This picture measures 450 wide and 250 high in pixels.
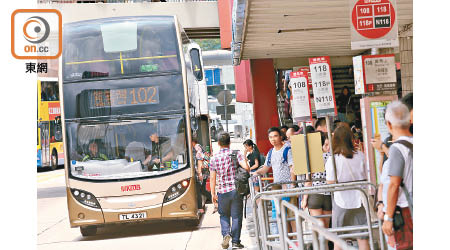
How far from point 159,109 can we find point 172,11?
10771 millimetres

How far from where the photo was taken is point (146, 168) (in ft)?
39.6

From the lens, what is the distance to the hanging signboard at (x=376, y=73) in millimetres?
6707

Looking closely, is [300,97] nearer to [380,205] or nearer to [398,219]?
[380,205]

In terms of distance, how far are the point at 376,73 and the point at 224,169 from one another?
3.36m

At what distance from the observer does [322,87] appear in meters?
7.83

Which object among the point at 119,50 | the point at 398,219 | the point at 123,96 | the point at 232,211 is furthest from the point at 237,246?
the point at 398,219

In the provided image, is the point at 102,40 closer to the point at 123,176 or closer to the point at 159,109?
the point at 159,109

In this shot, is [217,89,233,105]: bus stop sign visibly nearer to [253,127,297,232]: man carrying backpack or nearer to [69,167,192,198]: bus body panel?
[69,167,192,198]: bus body panel

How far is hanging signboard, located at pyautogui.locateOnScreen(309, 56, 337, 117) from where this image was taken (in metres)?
7.79

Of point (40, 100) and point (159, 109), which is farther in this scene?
Answer: point (40, 100)

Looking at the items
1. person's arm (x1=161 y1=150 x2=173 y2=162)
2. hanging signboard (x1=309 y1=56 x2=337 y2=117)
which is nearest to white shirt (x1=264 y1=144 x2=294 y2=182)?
hanging signboard (x1=309 y1=56 x2=337 y2=117)

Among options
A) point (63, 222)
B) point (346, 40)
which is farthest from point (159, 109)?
point (63, 222)

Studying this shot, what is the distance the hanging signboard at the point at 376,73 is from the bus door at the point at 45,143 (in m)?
23.6

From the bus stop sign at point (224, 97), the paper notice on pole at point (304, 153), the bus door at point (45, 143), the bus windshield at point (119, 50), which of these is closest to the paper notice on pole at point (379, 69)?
the paper notice on pole at point (304, 153)
